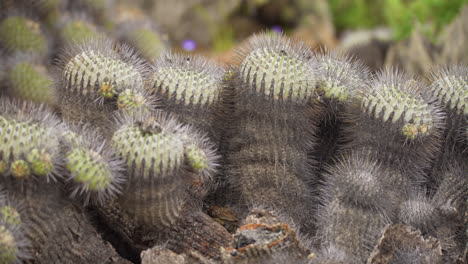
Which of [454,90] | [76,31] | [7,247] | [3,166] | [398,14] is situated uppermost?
[398,14]

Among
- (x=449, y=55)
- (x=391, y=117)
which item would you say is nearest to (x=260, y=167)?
(x=391, y=117)

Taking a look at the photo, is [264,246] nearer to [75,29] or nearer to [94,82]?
[94,82]

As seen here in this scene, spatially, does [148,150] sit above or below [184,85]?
below

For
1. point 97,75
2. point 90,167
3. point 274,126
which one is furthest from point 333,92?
point 90,167

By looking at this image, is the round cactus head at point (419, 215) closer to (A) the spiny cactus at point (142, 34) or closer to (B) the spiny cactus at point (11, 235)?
(B) the spiny cactus at point (11, 235)

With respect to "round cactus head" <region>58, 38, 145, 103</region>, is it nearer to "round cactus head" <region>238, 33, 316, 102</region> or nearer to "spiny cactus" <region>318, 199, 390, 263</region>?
"round cactus head" <region>238, 33, 316, 102</region>

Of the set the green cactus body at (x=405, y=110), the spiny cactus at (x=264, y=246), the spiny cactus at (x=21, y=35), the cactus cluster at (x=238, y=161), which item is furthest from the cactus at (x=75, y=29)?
the spiny cactus at (x=264, y=246)

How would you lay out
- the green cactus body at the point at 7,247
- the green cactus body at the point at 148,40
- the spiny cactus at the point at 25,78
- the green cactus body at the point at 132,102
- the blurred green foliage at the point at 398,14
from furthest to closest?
1. the blurred green foliage at the point at 398,14
2. the green cactus body at the point at 148,40
3. the spiny cactus at the point at 25,78
4. the green cactus body at the point at 132,102
5. the green cactus body at the point at 7,247

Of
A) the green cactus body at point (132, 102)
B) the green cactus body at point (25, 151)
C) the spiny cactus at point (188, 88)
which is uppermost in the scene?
the spiny cactus at point (188, 88)
